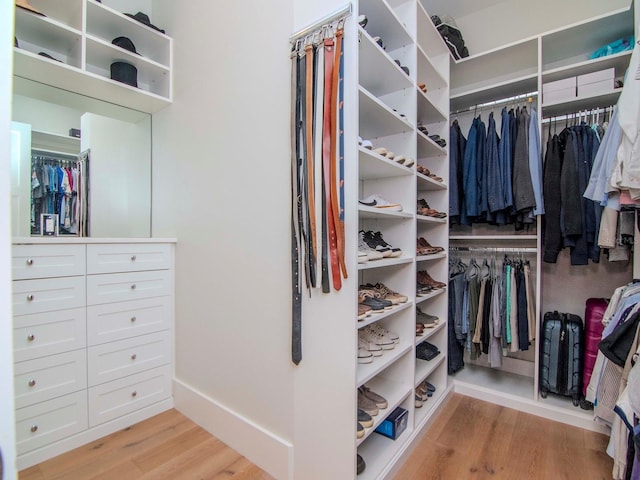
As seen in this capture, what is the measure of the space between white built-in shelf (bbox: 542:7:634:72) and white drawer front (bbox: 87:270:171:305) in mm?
2894

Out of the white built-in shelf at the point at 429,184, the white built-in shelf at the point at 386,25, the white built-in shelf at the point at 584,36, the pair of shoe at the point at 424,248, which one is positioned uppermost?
the white built-in shelf at the point at 584,36

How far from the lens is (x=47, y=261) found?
5.06 ft

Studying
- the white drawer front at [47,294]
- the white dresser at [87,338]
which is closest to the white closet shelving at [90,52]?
the white dresser at [87,338]

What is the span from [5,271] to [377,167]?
1388 millimetres

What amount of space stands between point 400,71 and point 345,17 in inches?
18.1

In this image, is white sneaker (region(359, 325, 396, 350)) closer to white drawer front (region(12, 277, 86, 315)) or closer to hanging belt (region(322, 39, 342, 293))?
hanging belt (region(322, 39, 342, 293))

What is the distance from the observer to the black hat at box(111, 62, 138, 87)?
6.30 ft

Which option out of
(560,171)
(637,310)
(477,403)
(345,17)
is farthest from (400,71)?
(477,403)

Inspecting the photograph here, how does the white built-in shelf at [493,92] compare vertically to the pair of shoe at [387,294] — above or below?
above

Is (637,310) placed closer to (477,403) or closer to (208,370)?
(477,403)

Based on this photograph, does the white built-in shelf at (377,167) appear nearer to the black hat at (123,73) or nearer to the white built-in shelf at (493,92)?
the white built-in shelf at (493,92)

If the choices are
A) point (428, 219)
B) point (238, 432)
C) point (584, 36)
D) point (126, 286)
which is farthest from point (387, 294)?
point (584, 36)

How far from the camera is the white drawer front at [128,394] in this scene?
1705 mm

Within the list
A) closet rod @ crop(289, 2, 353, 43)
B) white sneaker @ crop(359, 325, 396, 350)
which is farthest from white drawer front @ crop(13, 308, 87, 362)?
closet rod @ crop(289, 2, 353, 43)
